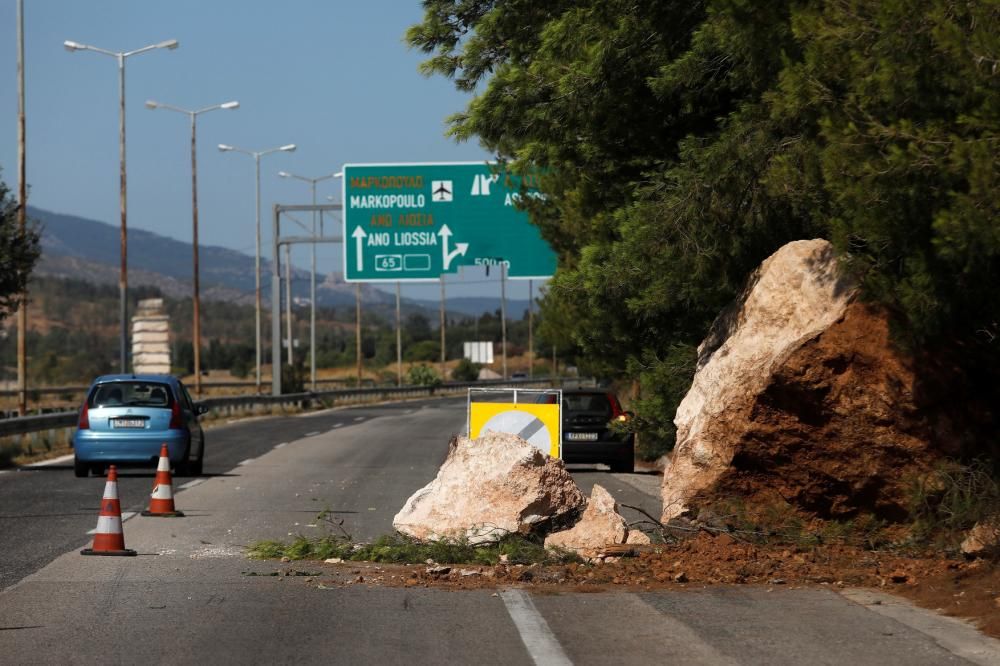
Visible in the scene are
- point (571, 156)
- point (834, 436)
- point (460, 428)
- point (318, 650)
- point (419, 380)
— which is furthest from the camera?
point (419, 380)

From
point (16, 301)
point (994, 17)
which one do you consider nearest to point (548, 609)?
point (994, 17)

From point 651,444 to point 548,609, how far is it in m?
17.4

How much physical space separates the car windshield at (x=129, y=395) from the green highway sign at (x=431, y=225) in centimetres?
1591

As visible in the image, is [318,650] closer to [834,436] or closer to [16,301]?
[834,436]

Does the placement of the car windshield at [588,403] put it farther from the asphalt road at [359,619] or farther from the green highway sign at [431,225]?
the green highway sign at [431,225]

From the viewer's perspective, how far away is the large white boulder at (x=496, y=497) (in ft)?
44.0

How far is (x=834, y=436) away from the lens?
13219mm

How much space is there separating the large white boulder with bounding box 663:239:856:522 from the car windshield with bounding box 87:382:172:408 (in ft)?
39.6

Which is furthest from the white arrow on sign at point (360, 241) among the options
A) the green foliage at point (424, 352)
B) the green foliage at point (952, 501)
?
the green foliage at point (424, 352)

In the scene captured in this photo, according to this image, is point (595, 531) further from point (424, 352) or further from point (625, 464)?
point (424, 352)

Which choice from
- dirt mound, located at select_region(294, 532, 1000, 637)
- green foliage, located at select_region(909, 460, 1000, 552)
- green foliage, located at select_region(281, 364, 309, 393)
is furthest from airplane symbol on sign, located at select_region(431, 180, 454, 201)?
green foliage, located at select_region(281, 364, 309, 393)

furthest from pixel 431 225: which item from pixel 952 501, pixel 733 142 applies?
pixel 952 501

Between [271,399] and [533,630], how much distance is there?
50.4 m

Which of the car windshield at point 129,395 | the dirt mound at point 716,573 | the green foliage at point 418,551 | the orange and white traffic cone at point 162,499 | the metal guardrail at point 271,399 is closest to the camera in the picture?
the dirt mound at point 716,573
